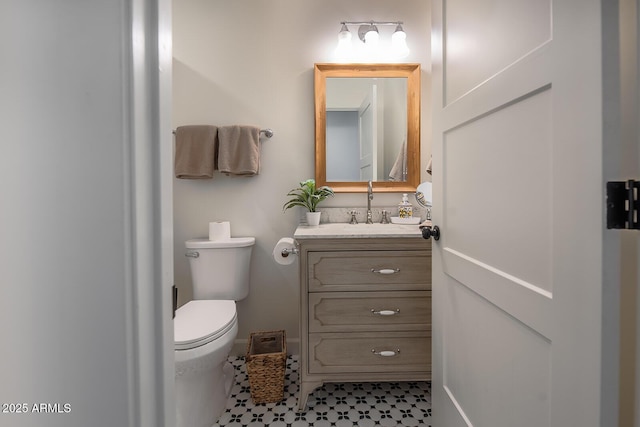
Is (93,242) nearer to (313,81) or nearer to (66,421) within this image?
(66,421)

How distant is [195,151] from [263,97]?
1.72 ft

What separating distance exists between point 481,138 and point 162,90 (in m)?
0.76

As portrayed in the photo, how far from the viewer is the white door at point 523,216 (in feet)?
1.62

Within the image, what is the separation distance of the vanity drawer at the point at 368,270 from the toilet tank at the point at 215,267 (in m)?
0.57

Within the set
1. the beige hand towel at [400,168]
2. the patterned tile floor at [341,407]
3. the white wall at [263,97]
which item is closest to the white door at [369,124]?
the beige hand towel at [400,168]

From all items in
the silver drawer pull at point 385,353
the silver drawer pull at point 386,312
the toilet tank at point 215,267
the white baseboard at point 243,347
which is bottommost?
the white baseboard at point 243,347

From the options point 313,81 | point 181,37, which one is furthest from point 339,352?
point 181,37

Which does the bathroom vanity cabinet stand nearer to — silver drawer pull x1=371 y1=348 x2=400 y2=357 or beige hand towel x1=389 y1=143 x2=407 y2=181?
silver drawer pull x1=371 y1=348 x2=400 y2=357

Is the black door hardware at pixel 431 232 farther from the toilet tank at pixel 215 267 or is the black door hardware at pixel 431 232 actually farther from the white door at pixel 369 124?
the toilet tank at pixel 215 267

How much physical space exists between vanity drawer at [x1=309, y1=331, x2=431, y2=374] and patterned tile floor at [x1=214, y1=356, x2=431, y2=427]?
203 millimetres

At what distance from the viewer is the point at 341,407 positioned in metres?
1.48

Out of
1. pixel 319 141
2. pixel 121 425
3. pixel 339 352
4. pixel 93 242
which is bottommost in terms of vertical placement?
pixel 339 352

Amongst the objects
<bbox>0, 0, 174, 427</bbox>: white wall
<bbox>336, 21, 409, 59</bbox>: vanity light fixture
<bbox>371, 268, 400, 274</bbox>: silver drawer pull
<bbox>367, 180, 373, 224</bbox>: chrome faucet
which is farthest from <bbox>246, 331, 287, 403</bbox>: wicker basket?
<bbox>336, 21, 409, 59</bbox>: vanity light fixture

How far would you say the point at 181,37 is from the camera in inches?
73.2
